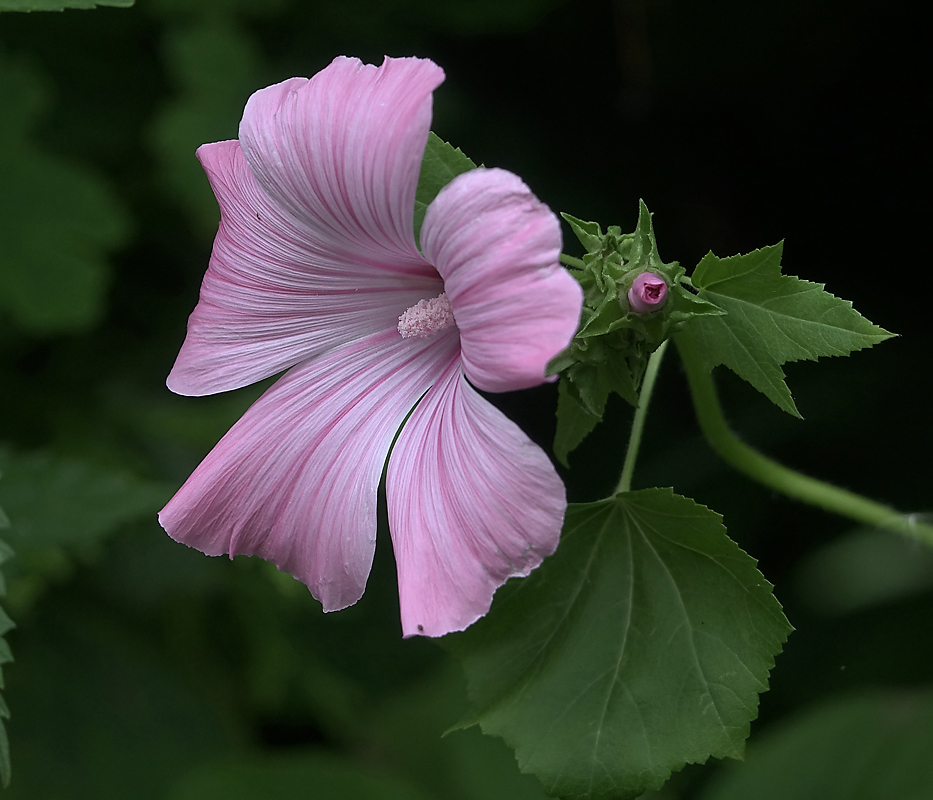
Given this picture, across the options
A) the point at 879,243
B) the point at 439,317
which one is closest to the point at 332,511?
the point at 439,317

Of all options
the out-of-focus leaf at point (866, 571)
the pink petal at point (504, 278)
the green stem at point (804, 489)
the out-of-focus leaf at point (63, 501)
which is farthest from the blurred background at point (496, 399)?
the pink petal at point (504, 278)

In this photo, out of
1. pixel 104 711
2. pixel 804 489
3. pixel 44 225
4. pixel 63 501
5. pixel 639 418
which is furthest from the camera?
pixel 104 711

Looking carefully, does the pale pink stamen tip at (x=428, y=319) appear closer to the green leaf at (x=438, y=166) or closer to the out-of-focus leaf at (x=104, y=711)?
the green leaf at (x=438, y=166)

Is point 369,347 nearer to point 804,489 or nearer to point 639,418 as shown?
point 639,418

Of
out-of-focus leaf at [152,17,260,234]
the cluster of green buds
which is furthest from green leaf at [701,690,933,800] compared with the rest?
out-of-focus leaf at [152,17,260,234]

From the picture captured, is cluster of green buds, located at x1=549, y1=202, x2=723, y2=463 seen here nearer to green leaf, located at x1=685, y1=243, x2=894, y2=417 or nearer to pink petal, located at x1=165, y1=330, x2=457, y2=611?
green leaf, located at x1=685, y1=243, x2=894, y2=417

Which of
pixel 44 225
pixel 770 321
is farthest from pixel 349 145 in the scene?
pixel 44 225

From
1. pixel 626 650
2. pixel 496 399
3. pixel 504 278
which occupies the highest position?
pixel 504 278
